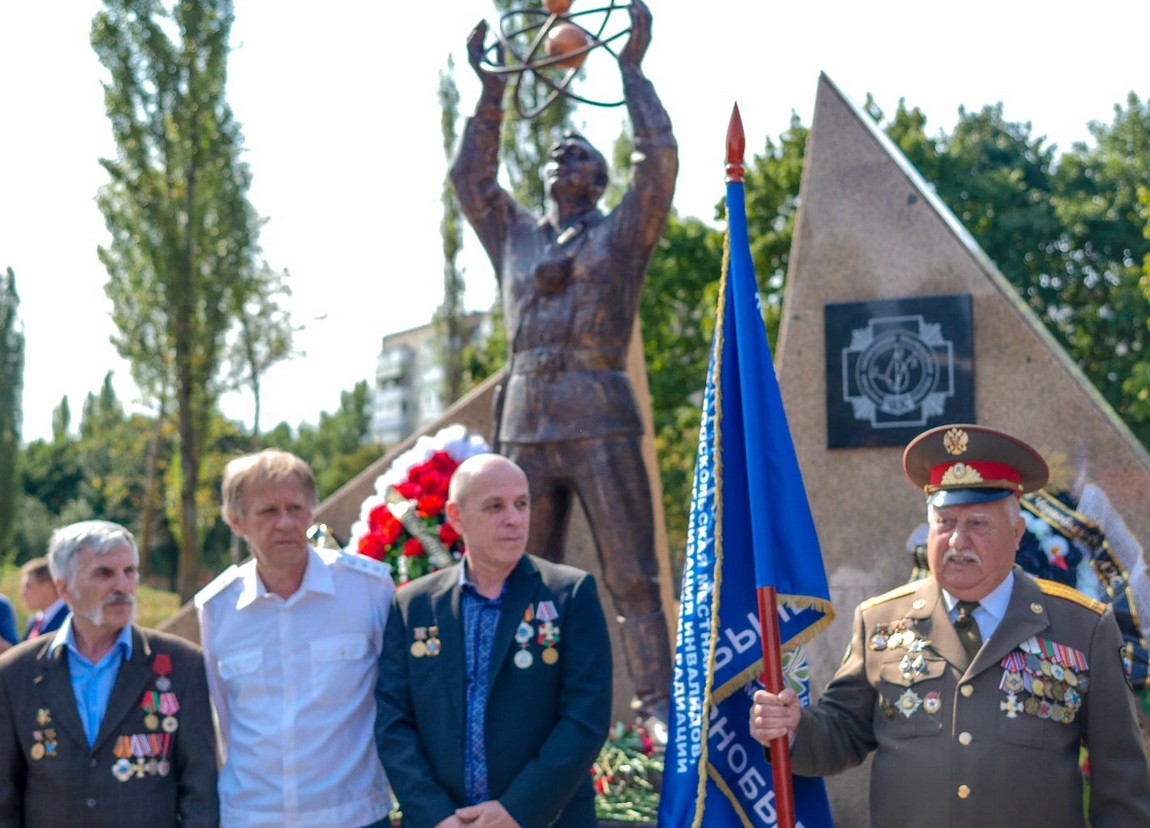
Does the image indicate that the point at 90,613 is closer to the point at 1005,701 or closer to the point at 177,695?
the point at 177,695

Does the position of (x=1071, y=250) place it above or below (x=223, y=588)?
above

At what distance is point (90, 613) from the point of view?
313 centimetres

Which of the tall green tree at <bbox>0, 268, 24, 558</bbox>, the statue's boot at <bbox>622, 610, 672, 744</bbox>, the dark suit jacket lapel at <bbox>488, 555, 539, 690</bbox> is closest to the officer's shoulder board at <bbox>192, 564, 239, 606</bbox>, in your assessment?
the dark suit jacket lapel at <bbox>488, 555, 539, 690</bbox>

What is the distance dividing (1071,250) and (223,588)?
1782 centimetres

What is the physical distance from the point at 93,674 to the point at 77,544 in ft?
1.05

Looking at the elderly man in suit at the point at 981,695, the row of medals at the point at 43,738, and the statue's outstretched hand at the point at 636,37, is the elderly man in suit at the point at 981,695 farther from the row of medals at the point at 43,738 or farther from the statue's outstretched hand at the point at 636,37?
the statue's outstretched hand at the point at 636,37

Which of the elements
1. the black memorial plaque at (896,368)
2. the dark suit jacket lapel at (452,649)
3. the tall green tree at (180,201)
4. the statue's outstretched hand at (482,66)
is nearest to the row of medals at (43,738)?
the dark suit jacket lapel at (452,649)

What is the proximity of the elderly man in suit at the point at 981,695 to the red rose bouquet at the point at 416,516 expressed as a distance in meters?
2.44

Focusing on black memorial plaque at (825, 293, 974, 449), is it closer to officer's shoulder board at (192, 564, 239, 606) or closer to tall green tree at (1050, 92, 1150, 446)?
officer's shoulder board at (192, 564, 239, 606)

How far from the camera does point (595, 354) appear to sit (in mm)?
5211

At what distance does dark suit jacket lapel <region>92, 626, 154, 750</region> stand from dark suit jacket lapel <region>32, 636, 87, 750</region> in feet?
0.19

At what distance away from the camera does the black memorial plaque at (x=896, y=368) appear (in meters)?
5.75

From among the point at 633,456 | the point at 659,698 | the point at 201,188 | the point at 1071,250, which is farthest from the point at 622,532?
the point at 1071,250

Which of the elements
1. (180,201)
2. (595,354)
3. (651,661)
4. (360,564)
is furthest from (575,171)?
(180,201)
